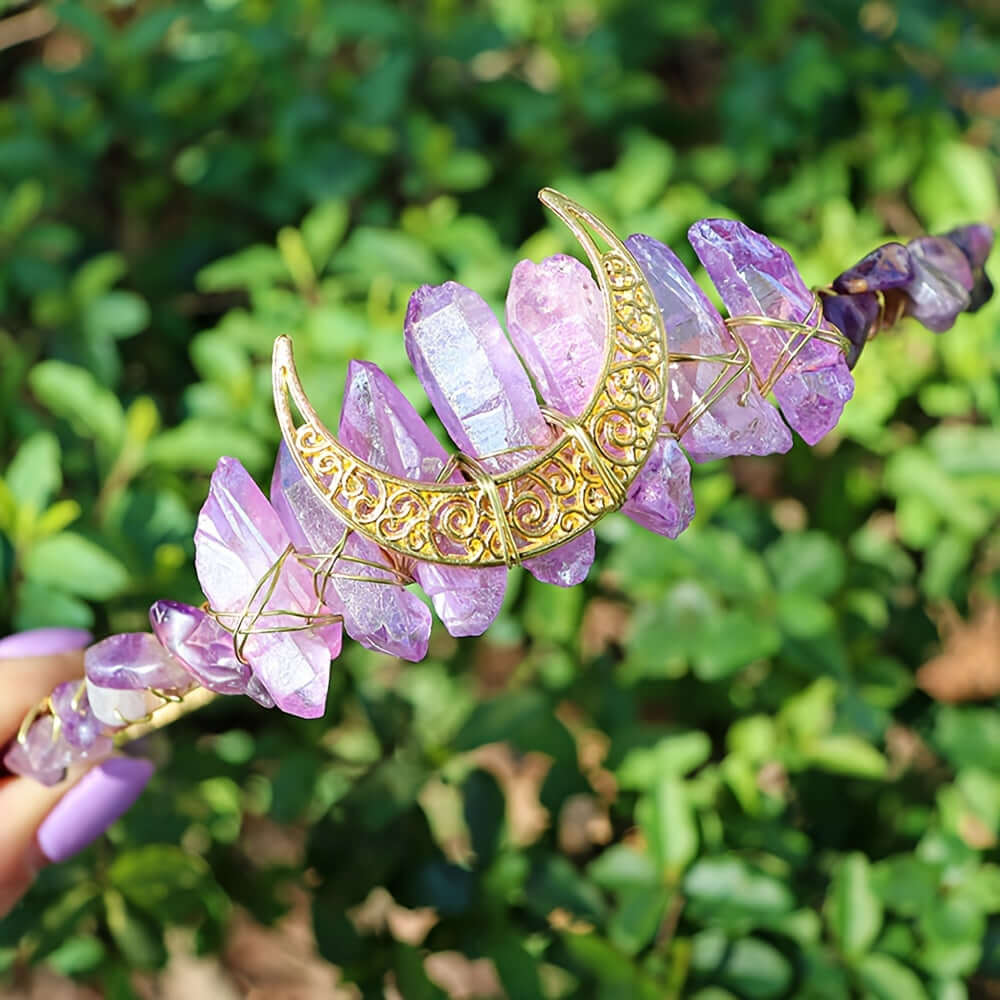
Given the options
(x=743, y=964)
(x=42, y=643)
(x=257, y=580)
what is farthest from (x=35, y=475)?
(x=743, y=964)

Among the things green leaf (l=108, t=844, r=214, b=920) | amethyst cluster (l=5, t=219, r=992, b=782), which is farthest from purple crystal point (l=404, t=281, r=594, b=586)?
green leaf (l=108, t=844, r=214, b=920)

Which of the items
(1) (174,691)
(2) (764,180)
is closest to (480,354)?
(1) (174,691)

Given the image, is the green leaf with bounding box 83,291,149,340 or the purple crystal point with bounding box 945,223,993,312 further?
the green leaf with bounding box 83,291,149,340

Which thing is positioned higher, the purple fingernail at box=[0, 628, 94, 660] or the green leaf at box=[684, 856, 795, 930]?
the purple fingernail at box=[0, 628, 94, 660]

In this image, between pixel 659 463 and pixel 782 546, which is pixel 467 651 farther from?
pixel 659 463

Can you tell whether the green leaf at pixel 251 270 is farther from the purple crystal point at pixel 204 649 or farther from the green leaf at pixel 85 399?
the purple crystal point at pixel 204 649

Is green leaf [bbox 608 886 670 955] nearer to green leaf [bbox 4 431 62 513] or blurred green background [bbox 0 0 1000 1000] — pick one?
blurred green background [bbox 0 0 1000 1000]

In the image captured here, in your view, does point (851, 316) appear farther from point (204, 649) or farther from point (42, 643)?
point (42, 643)
